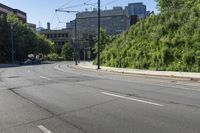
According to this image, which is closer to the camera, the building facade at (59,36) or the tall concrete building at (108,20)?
the building facade at (59,36)

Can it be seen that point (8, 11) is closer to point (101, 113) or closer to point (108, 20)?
point (108, 20)

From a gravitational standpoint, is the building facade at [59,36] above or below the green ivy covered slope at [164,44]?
above

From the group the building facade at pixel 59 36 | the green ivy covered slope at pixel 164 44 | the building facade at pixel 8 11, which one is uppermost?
the building facade at pixel 8 11

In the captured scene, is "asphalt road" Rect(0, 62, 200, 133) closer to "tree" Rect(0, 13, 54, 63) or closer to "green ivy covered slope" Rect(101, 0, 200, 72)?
"green ivy covered slope" Rect(101, 0, 200, 72)

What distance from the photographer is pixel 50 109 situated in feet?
37.0

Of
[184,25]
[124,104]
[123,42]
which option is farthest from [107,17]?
[124,104]

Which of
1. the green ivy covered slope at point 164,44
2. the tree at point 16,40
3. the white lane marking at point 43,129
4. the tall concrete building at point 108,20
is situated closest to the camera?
the white lane marking at point 43,129

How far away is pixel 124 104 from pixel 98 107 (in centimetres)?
95

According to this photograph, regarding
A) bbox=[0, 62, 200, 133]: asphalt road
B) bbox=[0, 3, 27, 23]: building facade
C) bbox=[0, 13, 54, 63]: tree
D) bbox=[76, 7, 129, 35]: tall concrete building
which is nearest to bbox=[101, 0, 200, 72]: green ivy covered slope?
bbox=[0, 62, 200, 133]: asphalt road

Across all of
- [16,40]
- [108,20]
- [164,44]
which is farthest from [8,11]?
[164,44]

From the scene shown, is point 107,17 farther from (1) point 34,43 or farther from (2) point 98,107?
(2) point 98,107

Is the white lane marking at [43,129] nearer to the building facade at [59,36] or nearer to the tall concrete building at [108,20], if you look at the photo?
the building facade at [59,36]

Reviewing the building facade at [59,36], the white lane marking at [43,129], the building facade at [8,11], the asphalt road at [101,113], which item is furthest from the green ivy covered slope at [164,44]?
the building facade at [59,36]

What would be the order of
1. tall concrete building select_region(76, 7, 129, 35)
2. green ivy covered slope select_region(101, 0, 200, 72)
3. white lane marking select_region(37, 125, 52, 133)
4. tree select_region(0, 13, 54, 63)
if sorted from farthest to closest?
tall concrete building select_region(76, 7, 129, 35) < tree select_region(0, 13, 54, 63) < green ivy covered slope select_region(101, 0, 200, 72) < white lane marking select_region(37, 125, 52, 133)
